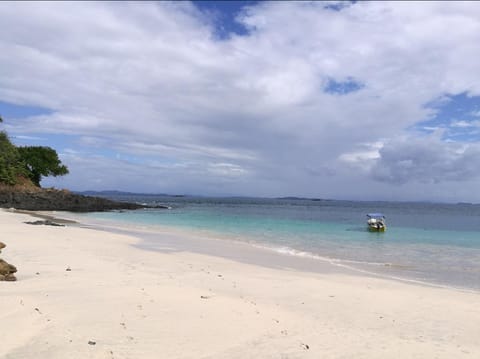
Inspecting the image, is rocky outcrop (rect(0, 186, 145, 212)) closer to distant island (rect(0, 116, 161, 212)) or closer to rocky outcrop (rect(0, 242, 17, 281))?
distant island (rect(0, 116, 161, 212))

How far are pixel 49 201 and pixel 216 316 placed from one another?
6067 centimetres

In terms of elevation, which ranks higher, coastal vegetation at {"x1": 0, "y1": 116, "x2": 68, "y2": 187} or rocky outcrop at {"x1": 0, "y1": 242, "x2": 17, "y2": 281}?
coastal vegetation at {"x1": 0, "y1": 116, "x2": 68, "y2": 187}

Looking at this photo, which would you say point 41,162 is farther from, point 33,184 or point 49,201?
point 49,201

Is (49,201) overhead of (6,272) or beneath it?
overhead

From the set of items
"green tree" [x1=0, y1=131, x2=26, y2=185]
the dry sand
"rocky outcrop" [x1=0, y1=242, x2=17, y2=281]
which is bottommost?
the dry sand

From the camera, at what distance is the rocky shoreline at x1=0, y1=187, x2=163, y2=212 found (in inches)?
2164

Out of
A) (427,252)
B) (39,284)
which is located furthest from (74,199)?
(39,284)

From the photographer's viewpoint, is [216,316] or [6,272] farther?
[6,272]

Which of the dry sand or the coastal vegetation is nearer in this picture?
the dry sand

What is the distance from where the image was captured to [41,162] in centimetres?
7119

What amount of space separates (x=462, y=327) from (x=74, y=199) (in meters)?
65.8

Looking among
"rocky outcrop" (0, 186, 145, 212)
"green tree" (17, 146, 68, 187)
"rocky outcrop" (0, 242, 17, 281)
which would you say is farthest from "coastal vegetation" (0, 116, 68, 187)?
"rocky outcrop" (0, 242, 17, 281)

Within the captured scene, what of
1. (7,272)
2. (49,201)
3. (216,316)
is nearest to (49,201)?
(49,201)

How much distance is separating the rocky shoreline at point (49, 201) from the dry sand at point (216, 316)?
49.5m
